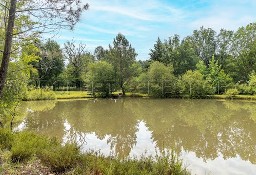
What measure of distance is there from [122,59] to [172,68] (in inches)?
Result: 302

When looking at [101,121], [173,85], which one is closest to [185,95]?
[173,85]

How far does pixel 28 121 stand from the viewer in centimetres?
1872

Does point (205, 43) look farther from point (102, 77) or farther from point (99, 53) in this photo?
point (99, 53)

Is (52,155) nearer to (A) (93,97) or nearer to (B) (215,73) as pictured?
(A) (93,97)

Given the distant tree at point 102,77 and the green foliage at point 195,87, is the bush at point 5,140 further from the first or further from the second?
the green foliage at point 195,87

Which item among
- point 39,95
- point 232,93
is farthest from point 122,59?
point 232,93

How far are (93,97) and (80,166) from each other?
3443 cm

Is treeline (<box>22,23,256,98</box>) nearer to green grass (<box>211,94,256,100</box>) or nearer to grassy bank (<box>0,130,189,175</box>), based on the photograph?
green grass (<box>211,94,256,100</box>)

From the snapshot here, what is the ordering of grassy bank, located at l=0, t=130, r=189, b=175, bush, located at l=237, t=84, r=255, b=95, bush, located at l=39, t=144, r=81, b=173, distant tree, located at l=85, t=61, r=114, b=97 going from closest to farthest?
grassy bank, located at l=0, t=130, r=189, b=175
bush, located at l=39, t=144, r=81, b=173
bush, located at l=237, t=84, r=255, b=95
distant tree, located at l=85, t=61, r=114, b=97

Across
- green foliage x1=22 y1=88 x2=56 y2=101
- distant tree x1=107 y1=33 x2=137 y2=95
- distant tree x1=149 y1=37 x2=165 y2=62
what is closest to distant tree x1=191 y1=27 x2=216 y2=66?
distant tree x1=149 y1=37 x2=165 y2=62

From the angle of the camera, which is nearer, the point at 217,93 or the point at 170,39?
the point at 217,93

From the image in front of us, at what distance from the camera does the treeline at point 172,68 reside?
39.4 metres

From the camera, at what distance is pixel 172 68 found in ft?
140

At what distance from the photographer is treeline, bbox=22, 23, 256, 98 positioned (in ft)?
129
